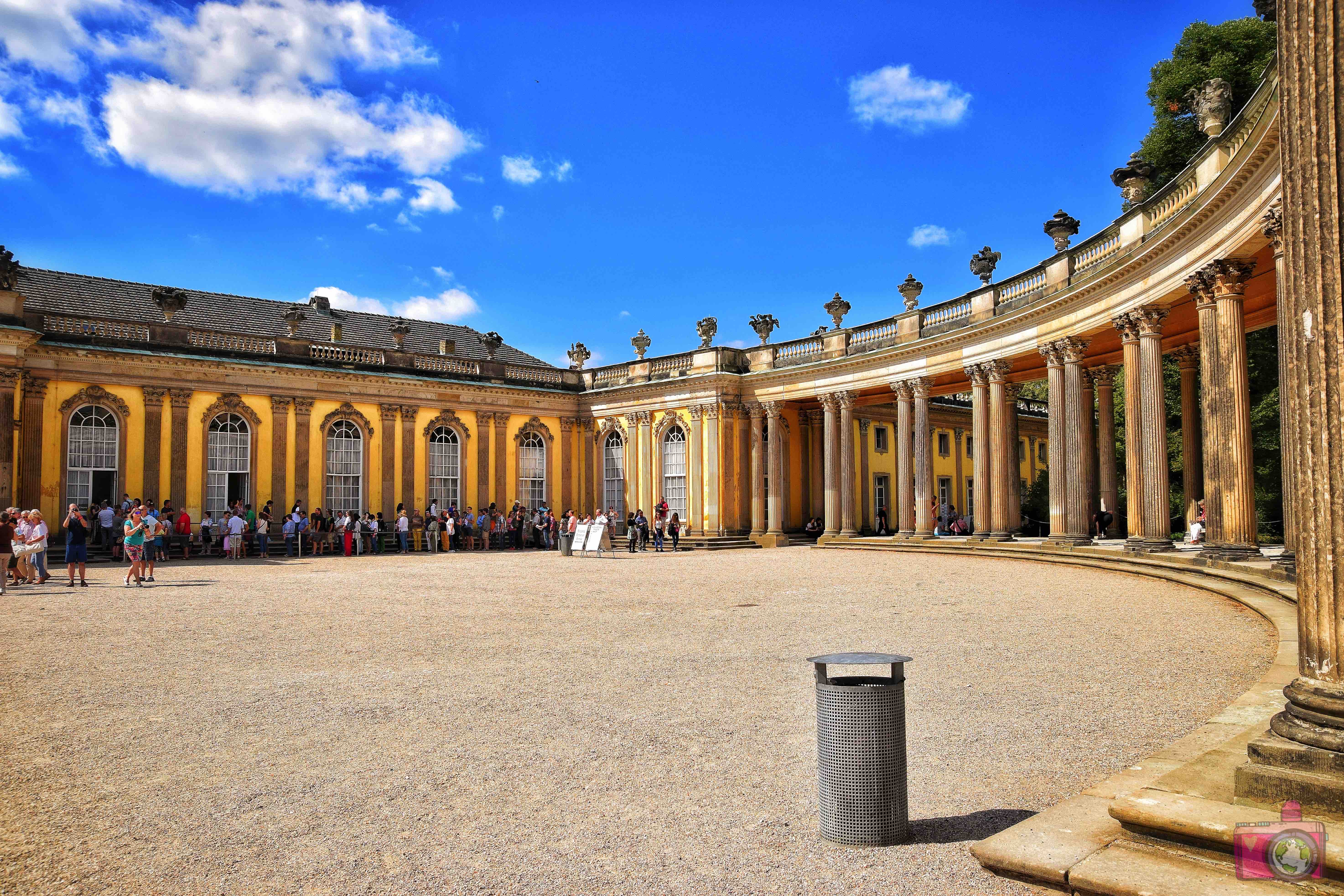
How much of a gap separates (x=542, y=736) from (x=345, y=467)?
2634 centimetres

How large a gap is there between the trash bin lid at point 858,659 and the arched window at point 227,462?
27158 millimetres

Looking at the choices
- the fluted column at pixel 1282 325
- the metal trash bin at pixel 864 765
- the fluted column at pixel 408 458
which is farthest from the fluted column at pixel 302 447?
the metal trash bin at pixel 864 765

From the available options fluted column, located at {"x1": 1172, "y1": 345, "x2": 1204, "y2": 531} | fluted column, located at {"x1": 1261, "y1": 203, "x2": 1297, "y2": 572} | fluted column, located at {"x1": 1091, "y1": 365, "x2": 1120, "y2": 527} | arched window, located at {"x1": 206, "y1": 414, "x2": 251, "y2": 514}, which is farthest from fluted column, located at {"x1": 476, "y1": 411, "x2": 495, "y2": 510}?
fluted column, located at {"x1": 1261, "y1": 203, "x2": 1297, "y2": 572}

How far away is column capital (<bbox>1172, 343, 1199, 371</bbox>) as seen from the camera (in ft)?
68.0

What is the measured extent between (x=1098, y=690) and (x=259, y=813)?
591 centimetres

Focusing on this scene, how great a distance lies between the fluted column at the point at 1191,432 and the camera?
66.4ft

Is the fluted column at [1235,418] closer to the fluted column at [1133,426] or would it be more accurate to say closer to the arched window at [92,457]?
the fluted column at [1133,426]

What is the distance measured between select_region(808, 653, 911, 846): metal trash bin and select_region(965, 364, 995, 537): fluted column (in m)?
20.7

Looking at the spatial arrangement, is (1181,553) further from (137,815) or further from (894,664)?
(137,815)

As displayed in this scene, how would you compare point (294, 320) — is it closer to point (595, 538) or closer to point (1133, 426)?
point (595, 538)

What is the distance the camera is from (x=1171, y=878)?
3.38 m

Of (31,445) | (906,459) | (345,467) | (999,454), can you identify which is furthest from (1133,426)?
(31,445)

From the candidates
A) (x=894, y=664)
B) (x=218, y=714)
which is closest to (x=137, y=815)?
(x=218, y=714)

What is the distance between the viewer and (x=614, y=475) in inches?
1379
